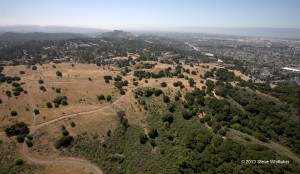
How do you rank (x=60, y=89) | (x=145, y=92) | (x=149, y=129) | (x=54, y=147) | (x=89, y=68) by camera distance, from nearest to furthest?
(x=54, y=147), (x=149, y=129), (x=145, y=92), (x=60, y=89), (x=89, y=68)

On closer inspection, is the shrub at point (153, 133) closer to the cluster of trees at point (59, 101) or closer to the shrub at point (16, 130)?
the shrub at point (16, 130)

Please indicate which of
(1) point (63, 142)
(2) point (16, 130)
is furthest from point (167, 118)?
(2) point (16, 130)

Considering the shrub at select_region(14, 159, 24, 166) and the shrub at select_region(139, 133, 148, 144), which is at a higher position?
the shrub at select_region(139, 133, 148, 144)

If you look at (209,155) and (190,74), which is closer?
(209,155)

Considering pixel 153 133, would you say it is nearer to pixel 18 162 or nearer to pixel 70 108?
pixel 70 108

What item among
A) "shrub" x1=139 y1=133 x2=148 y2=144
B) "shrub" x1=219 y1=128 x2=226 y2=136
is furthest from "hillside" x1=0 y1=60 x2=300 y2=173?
"shrub" x1=139 y1=133 x2=148 y2=144

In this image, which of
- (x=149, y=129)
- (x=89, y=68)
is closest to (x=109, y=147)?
(x=149, y=129)

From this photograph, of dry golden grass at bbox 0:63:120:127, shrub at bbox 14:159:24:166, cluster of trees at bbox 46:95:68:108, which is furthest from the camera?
cluster of trees at bbox 46:95:68:108

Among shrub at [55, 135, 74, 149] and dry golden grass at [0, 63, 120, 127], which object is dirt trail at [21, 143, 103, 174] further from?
dry golden grass at [0, 63, 120, 127]

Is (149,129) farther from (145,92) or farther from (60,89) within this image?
(60,89)
